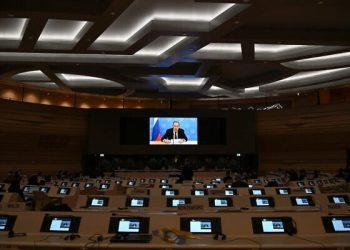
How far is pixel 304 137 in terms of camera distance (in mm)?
25984

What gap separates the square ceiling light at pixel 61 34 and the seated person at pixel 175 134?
1346cm

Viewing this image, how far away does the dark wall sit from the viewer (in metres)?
26.6

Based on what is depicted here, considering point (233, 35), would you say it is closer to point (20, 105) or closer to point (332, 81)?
point (332, 81)

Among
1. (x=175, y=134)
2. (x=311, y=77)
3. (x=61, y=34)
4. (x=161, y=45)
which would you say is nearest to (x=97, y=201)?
(x=61, y=34)

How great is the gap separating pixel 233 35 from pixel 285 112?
14.7 m

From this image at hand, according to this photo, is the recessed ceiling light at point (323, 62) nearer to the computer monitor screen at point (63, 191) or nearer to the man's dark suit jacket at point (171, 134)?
the man's dark suit jacket at point (171, 134)

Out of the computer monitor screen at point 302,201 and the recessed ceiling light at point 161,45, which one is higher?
the recessed ceiling light at point 161,45

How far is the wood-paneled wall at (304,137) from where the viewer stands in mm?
24328

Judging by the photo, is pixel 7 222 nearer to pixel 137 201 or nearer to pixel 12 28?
pixel 137 201

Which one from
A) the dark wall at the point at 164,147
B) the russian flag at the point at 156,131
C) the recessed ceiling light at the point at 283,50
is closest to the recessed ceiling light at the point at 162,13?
the recessed ceiling light at the point at 283,50

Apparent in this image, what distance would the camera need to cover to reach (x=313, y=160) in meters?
26.1

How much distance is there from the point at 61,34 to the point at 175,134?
46.8ft

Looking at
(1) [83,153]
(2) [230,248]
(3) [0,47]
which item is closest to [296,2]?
(2) [230,248]

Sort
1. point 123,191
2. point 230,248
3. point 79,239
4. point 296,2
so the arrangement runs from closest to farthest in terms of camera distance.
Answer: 1. point 230,248
2. point 79,239
3. point 296,2
4. point 123,191
